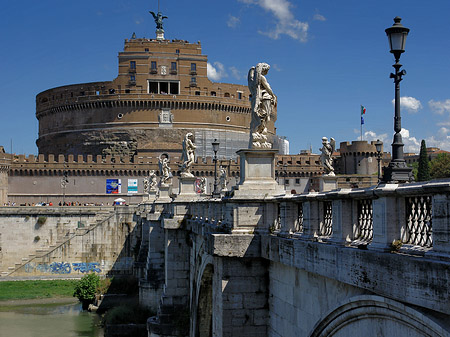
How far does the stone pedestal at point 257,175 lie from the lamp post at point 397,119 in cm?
187

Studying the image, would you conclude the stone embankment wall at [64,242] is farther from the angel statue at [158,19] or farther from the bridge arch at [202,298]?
the angel statue at [158,19]

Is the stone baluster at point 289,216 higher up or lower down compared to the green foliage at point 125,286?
higher up

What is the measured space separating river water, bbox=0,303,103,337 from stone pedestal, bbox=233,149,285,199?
22910mm

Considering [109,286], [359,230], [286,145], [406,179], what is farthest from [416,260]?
[286,145]

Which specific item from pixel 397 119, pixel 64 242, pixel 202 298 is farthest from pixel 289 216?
pixel 64 242

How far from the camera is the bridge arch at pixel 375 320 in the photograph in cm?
491

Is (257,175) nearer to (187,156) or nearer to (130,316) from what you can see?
(187,156)

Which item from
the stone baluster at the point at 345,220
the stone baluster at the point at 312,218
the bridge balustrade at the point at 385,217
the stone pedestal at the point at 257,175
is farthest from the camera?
the stone pedestal at the point at 257,175

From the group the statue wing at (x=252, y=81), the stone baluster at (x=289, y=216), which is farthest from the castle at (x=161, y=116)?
the stone baluster at (x=289, y=216)

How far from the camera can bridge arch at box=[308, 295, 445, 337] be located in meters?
4.91

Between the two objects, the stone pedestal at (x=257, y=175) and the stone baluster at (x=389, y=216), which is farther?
the stone pedestal at (x=257, y=175)

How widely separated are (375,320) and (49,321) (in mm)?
32739

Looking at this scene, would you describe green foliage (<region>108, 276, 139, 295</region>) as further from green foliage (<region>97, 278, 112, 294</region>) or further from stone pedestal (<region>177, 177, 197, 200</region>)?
stone pedestal (<region>177, 177, 197, 200</region>)

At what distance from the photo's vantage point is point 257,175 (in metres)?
10.8
